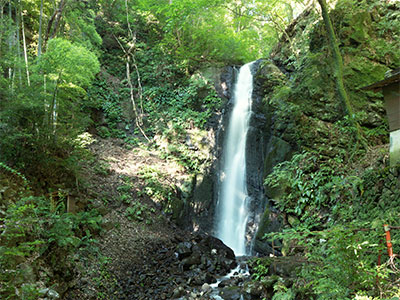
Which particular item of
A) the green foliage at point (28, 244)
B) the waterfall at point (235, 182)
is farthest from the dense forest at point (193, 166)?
the waterfall at point (235, 182)

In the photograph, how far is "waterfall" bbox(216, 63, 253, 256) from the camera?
1075cm

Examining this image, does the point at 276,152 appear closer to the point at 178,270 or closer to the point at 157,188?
the point at 157,188

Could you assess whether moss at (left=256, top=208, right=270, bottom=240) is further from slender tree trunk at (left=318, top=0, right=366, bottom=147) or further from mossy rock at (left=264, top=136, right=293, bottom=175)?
slender tree trunk at (left=318, top=0, right=366, bottom=147)

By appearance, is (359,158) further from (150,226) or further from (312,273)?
(150,226)

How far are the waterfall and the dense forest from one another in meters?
0.50

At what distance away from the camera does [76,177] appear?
6930 mm

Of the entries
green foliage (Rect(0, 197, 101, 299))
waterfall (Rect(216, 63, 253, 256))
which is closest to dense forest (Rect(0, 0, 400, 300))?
green foliage (Rect(0, 197, 101, 299))

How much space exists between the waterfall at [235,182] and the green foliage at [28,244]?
6114 millimetres

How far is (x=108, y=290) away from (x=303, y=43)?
412 inches

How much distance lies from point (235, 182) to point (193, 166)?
1989mm

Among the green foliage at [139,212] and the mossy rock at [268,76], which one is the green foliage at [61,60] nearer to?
the green foliage at [139,212]

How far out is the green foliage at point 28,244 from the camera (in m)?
3.25

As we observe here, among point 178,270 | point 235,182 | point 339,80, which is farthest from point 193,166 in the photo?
point 339,80

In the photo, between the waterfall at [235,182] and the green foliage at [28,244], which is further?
the waterfall at [235,182]
